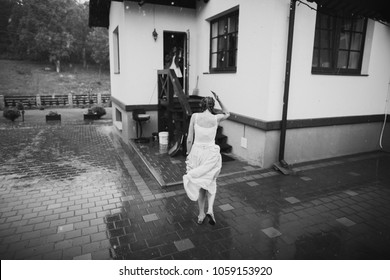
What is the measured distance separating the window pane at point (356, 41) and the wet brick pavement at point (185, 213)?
299cm

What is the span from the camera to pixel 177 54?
402 inches

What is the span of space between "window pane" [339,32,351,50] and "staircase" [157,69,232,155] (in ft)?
12.6

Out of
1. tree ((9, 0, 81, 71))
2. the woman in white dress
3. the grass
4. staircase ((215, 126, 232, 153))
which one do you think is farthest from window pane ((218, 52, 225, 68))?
tree ((9, 0, 81, 71))

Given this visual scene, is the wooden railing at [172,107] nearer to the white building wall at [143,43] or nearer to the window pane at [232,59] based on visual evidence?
the white building wall at [143,43]

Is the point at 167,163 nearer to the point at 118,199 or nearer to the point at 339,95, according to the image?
the point at 118,199

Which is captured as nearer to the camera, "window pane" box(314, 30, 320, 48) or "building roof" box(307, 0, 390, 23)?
"building roof" box(307, 0, 390, 23)

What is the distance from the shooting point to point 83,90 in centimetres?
4312

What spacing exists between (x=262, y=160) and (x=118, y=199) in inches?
135

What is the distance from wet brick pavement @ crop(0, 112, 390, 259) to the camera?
3586mm

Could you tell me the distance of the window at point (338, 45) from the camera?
6777 millimetres

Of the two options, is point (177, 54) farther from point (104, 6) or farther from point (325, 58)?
point (325, 58)

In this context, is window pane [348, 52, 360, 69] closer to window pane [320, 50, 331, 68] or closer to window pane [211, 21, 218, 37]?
window pane [320, 50, 331, 68]

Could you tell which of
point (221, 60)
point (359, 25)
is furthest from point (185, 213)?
point (359, 25)
